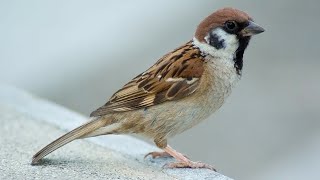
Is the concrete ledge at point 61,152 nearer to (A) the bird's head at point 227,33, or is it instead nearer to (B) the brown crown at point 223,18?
(A) the bird's head at point 227,33

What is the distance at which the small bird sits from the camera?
479cm

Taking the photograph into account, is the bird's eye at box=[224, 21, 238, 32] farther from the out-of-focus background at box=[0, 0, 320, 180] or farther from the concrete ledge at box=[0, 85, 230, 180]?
the out-of-focus background at box=[0, 0, 320, 180]

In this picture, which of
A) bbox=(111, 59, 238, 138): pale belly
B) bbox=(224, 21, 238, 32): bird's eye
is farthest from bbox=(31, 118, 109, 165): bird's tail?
bbox=(224, 21, 238, 32): bird's eye

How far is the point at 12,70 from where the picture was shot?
9.10 m

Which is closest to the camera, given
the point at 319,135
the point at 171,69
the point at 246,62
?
the point at 171,69

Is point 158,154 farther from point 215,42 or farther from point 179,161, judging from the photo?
point 215,42

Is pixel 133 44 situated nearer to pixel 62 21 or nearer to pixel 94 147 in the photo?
pixel 62 21

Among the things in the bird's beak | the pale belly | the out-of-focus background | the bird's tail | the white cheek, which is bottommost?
the out-of-focus background

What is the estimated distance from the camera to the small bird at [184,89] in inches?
189

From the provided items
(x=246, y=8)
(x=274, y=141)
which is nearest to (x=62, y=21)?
(x=246, y=8)

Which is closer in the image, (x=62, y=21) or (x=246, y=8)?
(x=246, y=8)

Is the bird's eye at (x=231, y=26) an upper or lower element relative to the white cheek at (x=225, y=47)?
upper

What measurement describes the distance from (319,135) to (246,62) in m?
1.42

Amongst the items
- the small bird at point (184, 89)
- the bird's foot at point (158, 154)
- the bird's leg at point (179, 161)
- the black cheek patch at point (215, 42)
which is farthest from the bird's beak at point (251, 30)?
the bird's foot at point (158, 154)
